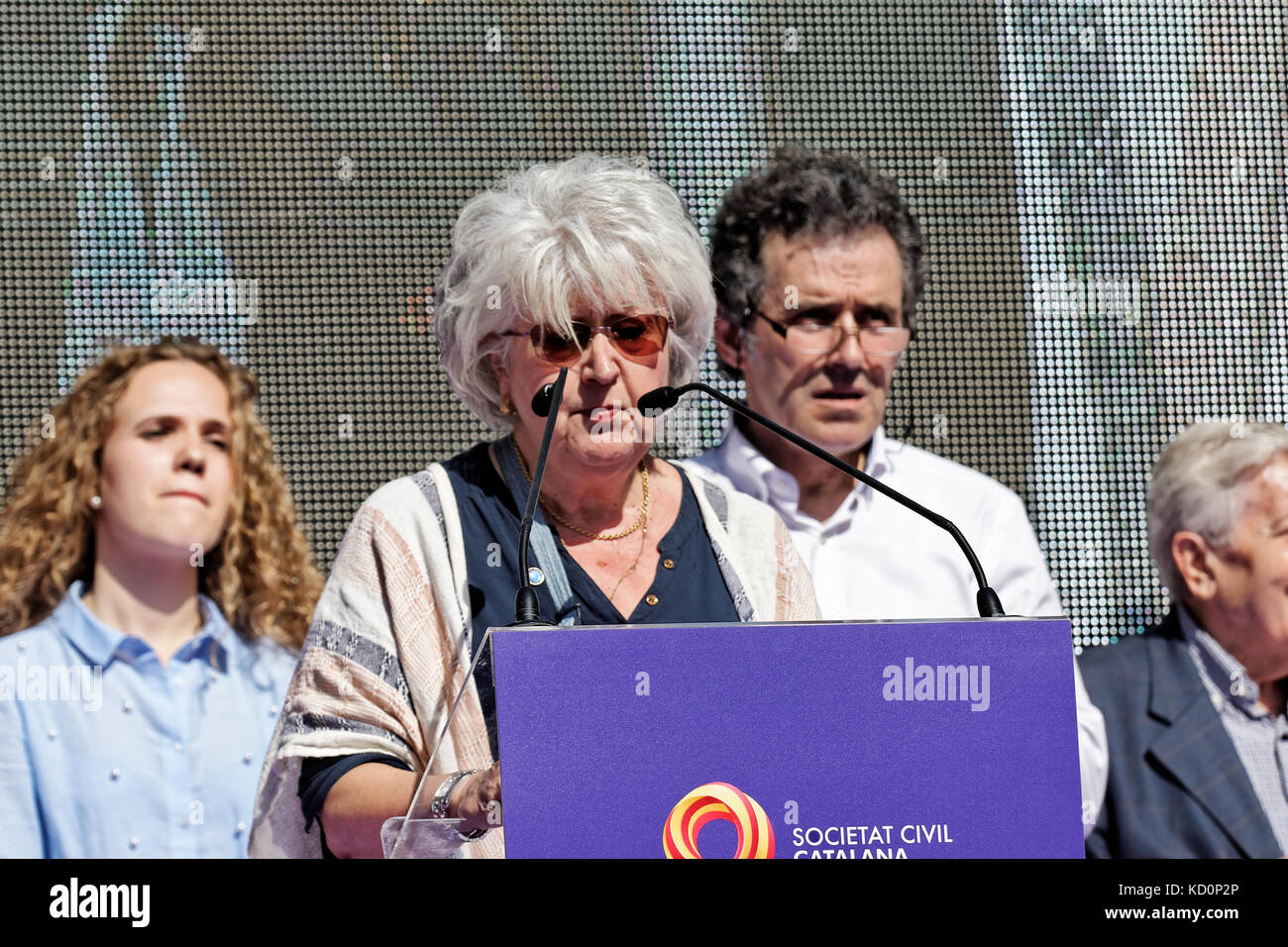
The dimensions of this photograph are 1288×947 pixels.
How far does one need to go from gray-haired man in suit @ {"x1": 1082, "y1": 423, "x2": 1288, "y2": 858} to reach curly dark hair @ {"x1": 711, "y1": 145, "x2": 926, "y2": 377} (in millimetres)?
520

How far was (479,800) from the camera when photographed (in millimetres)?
934

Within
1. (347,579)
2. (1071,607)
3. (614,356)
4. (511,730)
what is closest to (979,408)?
(1071,607)

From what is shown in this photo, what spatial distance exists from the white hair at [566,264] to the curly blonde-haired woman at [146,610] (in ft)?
2.20

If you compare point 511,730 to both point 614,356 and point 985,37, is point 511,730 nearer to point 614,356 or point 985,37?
point 614,356

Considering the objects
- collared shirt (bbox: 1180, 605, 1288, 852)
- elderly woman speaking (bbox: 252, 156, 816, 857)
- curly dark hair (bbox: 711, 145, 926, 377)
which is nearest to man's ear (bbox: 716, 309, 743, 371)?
curly dark hair (bbox: 711, 145, 926, 377)

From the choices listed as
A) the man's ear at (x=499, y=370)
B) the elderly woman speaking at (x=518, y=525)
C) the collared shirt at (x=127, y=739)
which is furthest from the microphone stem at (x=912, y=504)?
the collared shirt at (x=127, y=739)

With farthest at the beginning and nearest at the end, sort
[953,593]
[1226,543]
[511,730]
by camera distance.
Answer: [1226,543], [953,593], [511,730]

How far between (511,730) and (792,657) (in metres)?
0.20

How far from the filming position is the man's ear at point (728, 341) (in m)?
2.01

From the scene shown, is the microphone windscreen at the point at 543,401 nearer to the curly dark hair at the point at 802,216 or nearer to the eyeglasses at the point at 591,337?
the eyeglasses at the point at 591,337

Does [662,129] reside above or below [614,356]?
above

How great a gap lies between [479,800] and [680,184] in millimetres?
1538

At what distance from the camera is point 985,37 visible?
237 centimetres

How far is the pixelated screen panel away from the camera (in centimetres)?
221
